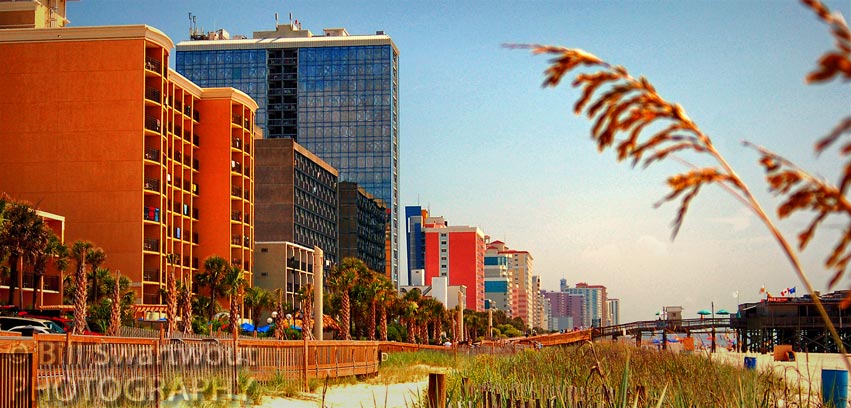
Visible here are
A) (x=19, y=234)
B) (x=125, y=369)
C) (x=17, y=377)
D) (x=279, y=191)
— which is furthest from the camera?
(x=279, y=191)

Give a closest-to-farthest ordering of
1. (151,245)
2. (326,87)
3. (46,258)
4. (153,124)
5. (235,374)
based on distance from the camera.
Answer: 1. (235,374)
2. (46,258)
3. (151,245)
4. (153,124)
5. (326,87)

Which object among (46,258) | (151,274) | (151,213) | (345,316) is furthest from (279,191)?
(46,258)

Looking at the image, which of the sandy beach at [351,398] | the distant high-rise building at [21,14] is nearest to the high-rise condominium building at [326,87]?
the distant high-rise building at [21,14]

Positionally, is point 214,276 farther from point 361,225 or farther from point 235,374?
point 361,225

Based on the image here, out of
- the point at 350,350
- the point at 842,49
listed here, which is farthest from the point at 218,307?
the point at 842,49

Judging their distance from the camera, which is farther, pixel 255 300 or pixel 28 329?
pixel 255 300

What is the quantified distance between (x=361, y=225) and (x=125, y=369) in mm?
124912

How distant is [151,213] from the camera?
7044 cm

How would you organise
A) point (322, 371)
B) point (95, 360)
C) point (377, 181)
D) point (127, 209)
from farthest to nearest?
point (377, 181)
point (127, 209)
point (322, 371)
point (95, 360)

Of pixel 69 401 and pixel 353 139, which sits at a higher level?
pixel 353 139

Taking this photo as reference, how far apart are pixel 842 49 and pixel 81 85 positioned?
240 ft

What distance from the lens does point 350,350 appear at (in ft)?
94.1

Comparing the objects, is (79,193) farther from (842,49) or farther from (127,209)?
(842,49)

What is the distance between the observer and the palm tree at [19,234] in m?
50.4
